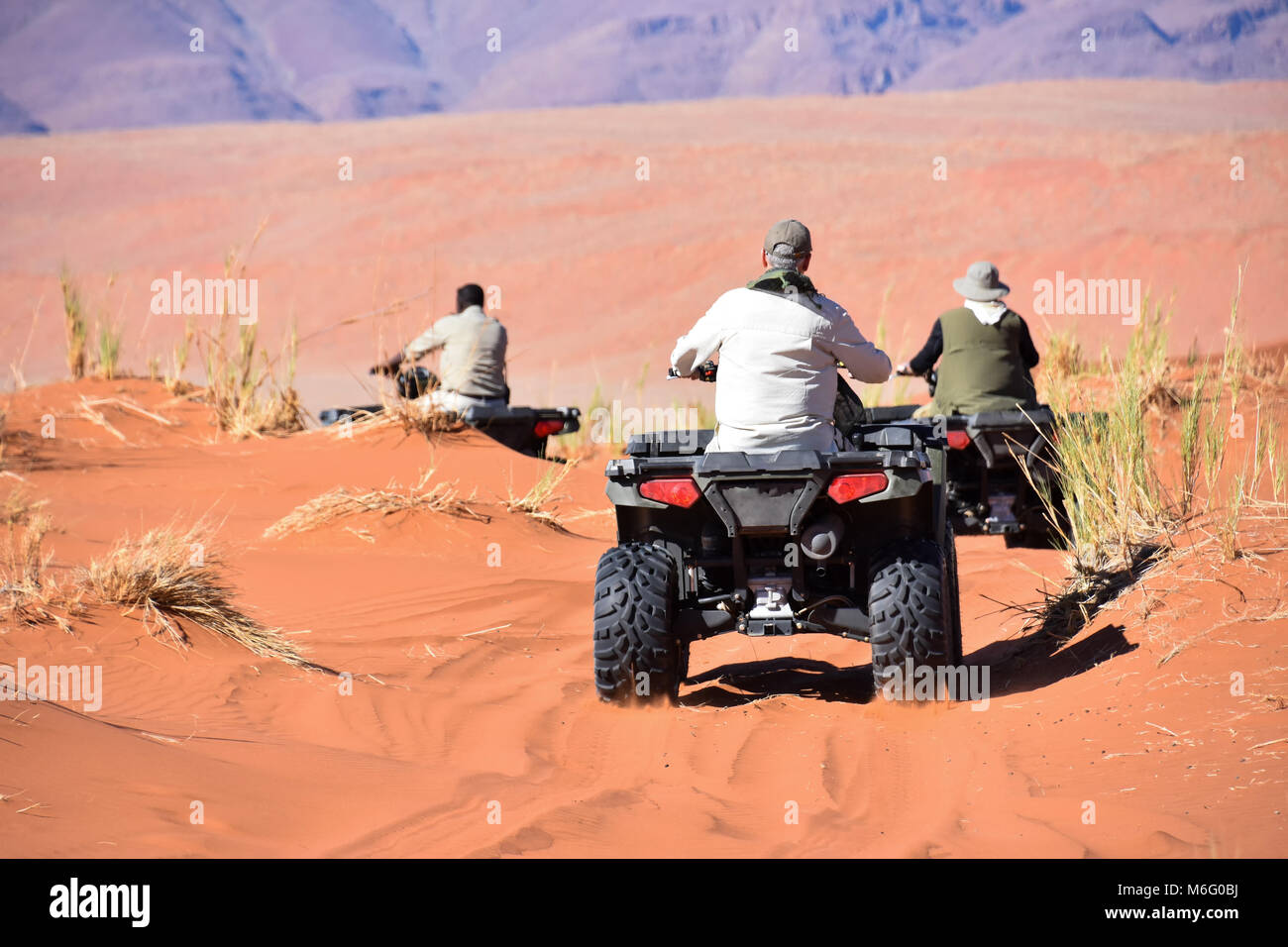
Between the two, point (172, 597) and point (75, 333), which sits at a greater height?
point (75, 333)

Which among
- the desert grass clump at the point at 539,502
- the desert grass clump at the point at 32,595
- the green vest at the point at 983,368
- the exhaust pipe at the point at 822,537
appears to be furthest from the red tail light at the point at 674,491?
the desert grass clump at the point at 539,502

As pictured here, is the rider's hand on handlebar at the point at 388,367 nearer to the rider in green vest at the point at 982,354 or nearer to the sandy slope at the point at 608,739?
the sandy slope at the point at 608,739

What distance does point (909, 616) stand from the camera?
5730mm

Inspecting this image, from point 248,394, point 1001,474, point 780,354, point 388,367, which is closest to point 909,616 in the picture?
point 780,354

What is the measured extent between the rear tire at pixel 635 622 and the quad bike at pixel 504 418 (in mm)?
6198

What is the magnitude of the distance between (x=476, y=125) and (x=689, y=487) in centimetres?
6246

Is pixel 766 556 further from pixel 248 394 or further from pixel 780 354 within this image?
pixel 248 394

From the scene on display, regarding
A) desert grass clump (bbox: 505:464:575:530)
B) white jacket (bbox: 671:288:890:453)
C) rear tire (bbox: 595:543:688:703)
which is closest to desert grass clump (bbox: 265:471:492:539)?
desert grass clump (bbox: 505:464:575:530)

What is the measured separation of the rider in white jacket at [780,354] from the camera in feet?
19.3

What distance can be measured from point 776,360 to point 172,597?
9.22 feet
